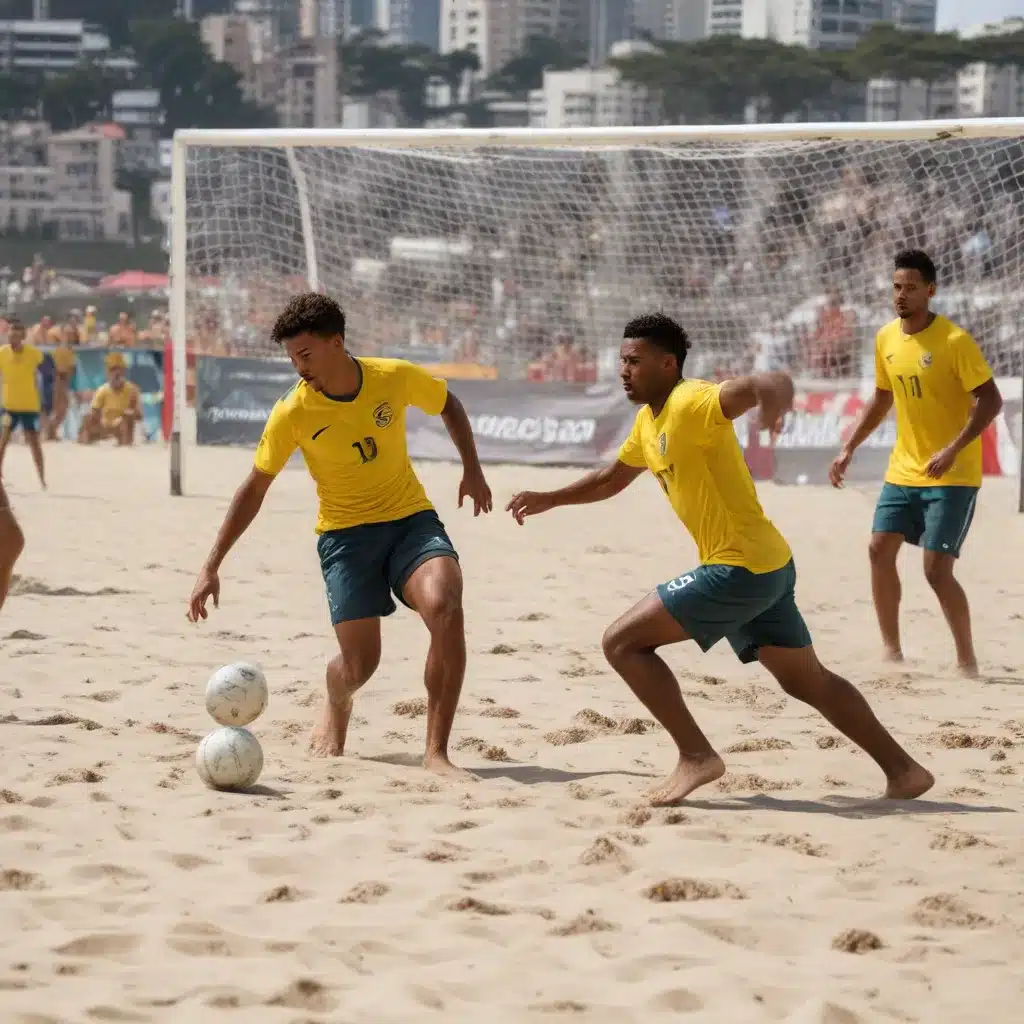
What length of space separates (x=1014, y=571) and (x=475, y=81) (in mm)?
97105

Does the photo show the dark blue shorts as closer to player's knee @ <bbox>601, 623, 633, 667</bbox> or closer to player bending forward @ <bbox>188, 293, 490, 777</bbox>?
player bending forward @ <bbox>188, 293, 490, 777</bbox>

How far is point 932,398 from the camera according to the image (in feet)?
24.2

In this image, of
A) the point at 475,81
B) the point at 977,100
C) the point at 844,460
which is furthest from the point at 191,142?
the point at 475,81

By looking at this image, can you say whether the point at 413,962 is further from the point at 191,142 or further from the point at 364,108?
the point at 364,108

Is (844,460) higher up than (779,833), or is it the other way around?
(844,460)

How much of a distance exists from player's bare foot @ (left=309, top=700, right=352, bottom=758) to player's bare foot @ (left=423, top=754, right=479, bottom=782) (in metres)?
0.42

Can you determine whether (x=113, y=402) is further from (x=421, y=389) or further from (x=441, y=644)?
(x=441, y=644)

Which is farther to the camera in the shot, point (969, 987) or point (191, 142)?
point (191, 142)

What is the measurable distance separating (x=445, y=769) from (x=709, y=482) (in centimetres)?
131

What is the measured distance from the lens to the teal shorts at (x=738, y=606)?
5016 mm

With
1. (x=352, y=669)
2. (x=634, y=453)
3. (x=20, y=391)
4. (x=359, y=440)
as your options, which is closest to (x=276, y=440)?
(x=359, y=440)

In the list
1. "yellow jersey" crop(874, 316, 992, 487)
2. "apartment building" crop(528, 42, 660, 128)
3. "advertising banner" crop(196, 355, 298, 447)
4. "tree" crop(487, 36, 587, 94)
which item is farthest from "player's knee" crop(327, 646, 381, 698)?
"tree" crop(487, 36, 587, 94)

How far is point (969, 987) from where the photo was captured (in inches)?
145

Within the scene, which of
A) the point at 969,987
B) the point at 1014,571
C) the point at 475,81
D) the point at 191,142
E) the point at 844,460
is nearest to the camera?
the point at 969,987
